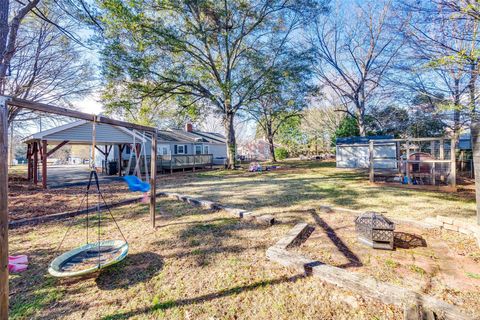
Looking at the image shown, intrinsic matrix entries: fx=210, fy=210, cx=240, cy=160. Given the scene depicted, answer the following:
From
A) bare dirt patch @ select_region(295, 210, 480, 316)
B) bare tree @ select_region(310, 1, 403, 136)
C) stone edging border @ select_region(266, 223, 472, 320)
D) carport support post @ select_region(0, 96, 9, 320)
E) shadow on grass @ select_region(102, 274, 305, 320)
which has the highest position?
bare tree @ select_region(310, 1, 403, 136)

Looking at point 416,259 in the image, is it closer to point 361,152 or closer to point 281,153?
point 361,152

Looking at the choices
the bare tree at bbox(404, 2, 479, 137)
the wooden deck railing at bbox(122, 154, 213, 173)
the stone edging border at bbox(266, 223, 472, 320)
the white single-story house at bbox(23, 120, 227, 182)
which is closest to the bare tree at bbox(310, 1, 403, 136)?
the bare tree at bbox(404, 2, 479, 137)

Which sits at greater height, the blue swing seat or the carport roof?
the carport roof

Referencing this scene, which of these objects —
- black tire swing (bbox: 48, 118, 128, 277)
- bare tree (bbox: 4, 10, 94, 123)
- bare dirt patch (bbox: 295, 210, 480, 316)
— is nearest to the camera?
bare dirt patch (bbox: 295, 210, 480, 316)

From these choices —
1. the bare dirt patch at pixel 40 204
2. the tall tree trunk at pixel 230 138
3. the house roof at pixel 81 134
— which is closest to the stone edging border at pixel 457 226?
the bare dirt patch at pixel 40 204

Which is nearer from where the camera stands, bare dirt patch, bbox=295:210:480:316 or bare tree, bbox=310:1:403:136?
bare dirt patch, bbox=295:210:480:316

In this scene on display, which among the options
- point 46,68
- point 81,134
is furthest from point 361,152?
point 46,68

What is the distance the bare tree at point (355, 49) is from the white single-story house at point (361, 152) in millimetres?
3174

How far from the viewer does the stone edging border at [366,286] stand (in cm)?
188

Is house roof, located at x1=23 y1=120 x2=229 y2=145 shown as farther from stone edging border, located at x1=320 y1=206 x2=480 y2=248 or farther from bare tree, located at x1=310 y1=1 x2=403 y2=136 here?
bare tree, located at x1=310 y1=1 x2=403 y2=136

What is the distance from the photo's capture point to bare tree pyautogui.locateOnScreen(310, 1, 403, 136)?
17.1 m

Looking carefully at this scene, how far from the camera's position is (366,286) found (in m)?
2.21

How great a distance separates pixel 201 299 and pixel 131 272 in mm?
1199

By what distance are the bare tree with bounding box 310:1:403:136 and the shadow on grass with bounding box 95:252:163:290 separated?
18373 mm
